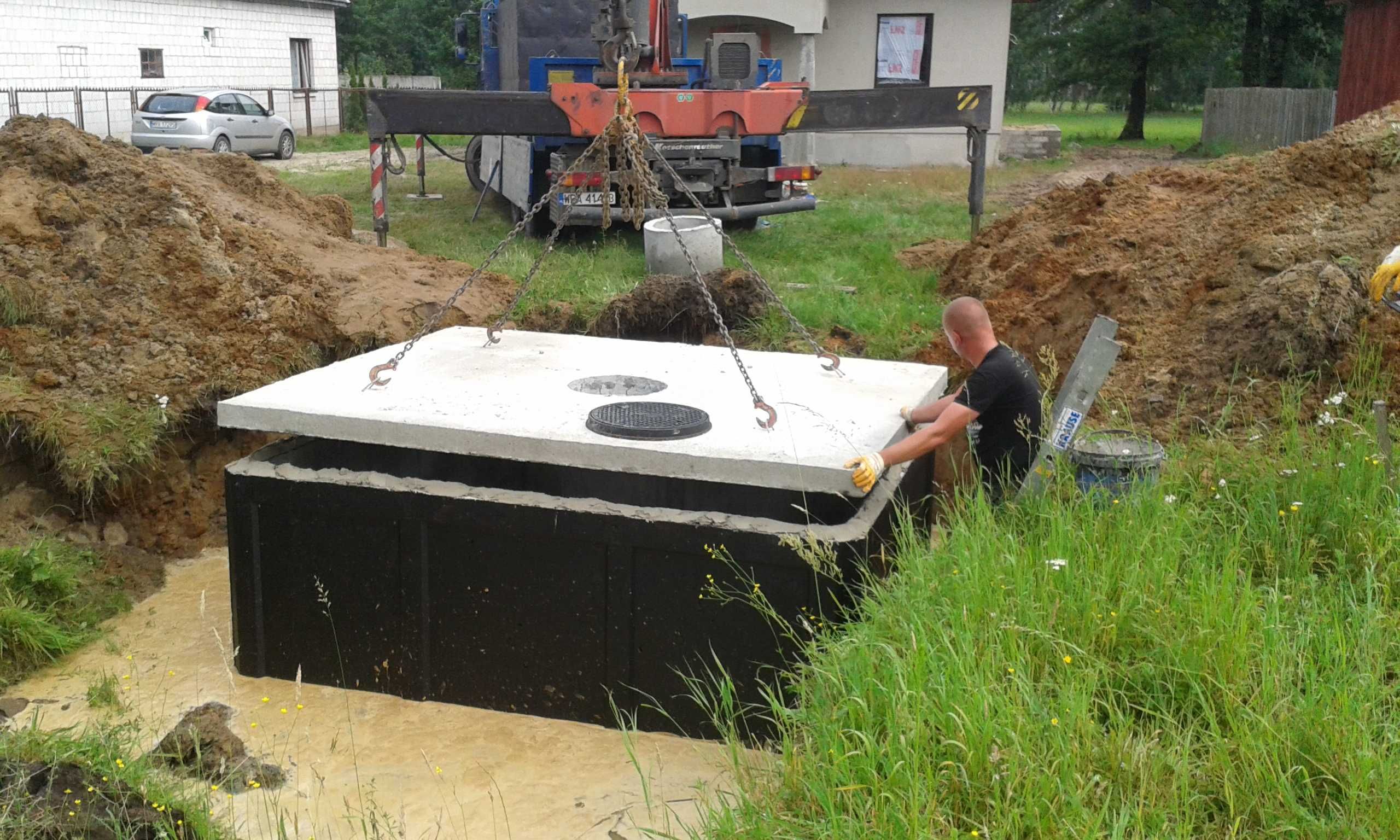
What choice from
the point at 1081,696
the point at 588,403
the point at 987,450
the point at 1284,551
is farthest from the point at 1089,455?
the point at 588,403

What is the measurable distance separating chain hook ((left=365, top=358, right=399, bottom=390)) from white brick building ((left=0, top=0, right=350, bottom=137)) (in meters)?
20.5

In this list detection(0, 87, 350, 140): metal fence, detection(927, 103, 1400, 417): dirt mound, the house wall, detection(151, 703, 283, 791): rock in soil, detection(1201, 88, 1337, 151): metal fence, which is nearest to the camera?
detection(151, 703, 283, 791): rock in soil

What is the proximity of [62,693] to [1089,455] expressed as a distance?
4.20 meters

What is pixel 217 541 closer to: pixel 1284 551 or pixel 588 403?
pixel 588 403

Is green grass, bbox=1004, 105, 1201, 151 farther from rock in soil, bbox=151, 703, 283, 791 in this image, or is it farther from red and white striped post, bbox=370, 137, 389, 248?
rock in soil, bbox=151, 703, 283, 791

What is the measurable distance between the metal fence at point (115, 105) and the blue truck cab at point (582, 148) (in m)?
9.09

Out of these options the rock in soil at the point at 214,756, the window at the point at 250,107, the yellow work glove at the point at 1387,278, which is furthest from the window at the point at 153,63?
the yellow work glove at the point at 1387,278

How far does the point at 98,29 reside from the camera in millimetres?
25297

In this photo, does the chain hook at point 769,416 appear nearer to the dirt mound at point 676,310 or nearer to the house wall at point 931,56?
the dirt mound at point 676,310

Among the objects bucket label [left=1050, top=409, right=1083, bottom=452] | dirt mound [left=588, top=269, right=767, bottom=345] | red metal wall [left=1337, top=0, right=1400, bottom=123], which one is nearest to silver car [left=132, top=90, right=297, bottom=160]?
dirt mound [left=588, top=269, right=767, bottom=345]

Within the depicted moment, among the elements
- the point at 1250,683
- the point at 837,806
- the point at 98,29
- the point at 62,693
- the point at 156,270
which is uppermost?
the point at 98,29

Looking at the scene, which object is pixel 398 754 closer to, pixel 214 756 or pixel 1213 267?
pixel 214 756

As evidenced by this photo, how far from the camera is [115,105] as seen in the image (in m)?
25.4

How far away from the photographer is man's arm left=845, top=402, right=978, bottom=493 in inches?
174
